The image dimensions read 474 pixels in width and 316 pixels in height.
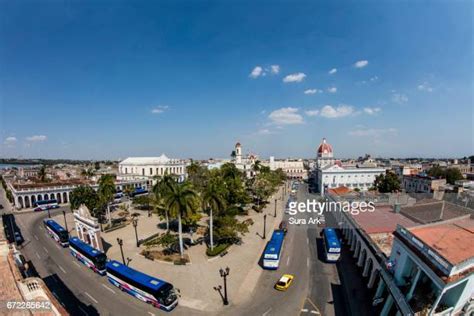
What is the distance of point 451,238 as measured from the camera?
1549 cm

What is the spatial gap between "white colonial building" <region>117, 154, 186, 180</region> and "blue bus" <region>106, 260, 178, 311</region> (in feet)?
251

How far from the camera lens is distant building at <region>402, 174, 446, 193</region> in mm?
57763

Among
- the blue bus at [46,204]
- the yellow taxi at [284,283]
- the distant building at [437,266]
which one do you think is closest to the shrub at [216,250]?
the yellow taxi at [284,283]

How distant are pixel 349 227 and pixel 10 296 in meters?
37.2

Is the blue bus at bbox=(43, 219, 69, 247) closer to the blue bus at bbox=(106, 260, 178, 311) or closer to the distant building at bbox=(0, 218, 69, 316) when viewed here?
the blue bus at bbox=(106, 260, 178, 311)

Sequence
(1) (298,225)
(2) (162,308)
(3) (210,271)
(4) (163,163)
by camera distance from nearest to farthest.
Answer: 1. (2) (162,308)
2. (3) (210,271)
3. (1) (298,225)
4. (4) (163,163)

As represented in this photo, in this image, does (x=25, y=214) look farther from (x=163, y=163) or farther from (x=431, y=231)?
(x=431, y=231)

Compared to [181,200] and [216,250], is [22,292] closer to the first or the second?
[181,200]

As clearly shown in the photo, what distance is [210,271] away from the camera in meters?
26.5

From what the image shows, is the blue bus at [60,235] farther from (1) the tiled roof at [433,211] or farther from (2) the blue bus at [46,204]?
→ (1) the tiled roof at [433,211]

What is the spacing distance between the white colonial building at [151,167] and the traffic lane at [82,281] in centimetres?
6456

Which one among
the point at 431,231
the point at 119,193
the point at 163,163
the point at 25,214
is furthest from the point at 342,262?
the point at 163,163

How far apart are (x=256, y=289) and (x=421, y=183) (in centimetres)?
6515

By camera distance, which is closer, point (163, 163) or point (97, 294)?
point (97, 294)
